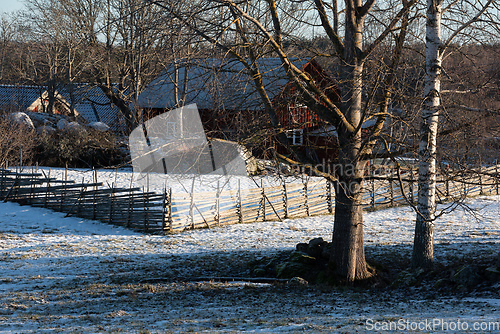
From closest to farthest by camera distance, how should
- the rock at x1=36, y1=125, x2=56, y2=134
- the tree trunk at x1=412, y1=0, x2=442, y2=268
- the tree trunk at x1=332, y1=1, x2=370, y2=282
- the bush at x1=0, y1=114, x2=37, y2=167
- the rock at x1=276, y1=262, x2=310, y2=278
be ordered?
the tree trunk at x1=412, y1=0, x2=442, y2=268 < the tree trunk at x1=332, y1=1, x2=370, y2=282 < the rock at x1=276, y1=262, x2=310, y2=278 < the bush at x1=0, y1=114, x2=37, y2=167 < the rock at x1=36, y1=125, x2=56, y2=134

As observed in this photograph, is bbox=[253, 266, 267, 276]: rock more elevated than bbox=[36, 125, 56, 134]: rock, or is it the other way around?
bbox=[36, 125, 56, 134]: rock

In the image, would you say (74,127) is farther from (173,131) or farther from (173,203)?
(173,131)

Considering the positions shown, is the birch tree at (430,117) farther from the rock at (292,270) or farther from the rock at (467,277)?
the rock at (292,270)

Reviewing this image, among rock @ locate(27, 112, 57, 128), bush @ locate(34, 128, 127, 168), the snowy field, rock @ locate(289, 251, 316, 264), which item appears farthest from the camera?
rock @ locate(27, 112, 57, 128)

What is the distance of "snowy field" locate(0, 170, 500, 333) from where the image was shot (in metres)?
5.22

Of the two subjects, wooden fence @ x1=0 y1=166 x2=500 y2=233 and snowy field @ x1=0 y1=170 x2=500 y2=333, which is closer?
snowy field @ x1=0 y1=170 x2=500 y2=333

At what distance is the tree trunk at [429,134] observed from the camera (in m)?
6.97

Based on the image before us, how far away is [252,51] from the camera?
6.83m

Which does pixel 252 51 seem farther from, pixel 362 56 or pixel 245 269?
pixel 245 269

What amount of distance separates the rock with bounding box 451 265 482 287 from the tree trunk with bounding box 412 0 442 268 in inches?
26.7

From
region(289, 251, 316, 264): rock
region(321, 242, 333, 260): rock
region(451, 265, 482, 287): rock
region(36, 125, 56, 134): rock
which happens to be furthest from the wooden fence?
region(36, 125, 56, 134): rock

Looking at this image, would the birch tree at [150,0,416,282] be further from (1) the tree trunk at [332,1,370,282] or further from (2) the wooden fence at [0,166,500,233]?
(2) the wooden fence at [0,166,500,233]

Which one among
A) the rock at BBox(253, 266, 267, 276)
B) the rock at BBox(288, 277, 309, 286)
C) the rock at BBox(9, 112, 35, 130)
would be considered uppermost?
the rock at BBox(9, 112, 35, 130)

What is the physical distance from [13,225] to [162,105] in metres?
13.3
